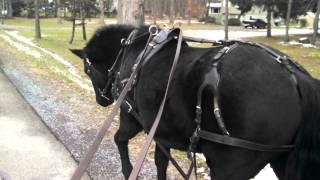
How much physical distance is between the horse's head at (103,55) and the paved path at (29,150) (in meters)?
1.35

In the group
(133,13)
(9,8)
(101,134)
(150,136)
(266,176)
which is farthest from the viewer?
(9,8)

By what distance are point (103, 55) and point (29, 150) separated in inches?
103

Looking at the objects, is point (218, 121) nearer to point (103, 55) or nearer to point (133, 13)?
point (103, 55)

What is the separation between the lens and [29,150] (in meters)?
7.06

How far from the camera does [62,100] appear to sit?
10961 millimetres

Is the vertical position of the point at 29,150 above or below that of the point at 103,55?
below

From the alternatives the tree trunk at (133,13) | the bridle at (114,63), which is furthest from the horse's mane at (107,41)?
the tree trunk at (133,13)

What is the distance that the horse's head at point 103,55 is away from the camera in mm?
5207

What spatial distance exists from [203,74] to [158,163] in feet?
6.81

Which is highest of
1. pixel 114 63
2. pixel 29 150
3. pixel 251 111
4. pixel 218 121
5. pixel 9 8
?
pixel 9 8

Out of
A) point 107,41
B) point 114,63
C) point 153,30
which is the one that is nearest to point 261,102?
point 153,30

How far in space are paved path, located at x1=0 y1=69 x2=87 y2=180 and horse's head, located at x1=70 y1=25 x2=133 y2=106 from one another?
4.44ft

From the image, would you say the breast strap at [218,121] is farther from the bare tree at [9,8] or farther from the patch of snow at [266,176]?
the bare tree at [9,8]

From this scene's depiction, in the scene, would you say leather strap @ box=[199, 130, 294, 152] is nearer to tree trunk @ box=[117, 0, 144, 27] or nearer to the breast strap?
the breast strap
